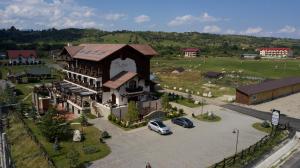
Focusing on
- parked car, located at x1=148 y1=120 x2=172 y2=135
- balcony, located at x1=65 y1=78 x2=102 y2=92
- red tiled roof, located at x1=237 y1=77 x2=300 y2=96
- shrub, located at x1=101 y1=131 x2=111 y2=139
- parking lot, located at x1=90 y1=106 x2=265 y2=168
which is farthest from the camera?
red tiled roof, located at x1=237 y1=77 x2=300 y2=96

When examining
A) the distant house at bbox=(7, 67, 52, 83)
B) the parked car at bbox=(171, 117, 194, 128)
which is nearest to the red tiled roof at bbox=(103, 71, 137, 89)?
the parked car at bbox=(171, 117, 194, 128)

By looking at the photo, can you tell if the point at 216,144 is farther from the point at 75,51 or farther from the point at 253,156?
the point at 75,51

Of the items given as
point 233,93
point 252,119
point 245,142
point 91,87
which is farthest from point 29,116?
point 233,93

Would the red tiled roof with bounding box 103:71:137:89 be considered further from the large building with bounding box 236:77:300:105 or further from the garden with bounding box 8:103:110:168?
the large building with bounding box 236:77:300:105

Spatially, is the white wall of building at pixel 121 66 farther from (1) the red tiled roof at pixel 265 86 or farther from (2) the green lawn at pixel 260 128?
(2) the green lawn at pixel 260 128


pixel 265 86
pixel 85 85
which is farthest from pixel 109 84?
pixel 265 86

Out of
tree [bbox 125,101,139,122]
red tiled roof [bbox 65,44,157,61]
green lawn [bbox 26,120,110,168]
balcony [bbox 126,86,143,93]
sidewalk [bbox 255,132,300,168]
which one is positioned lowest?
sidewalk [bbox 255,132,300,168]
